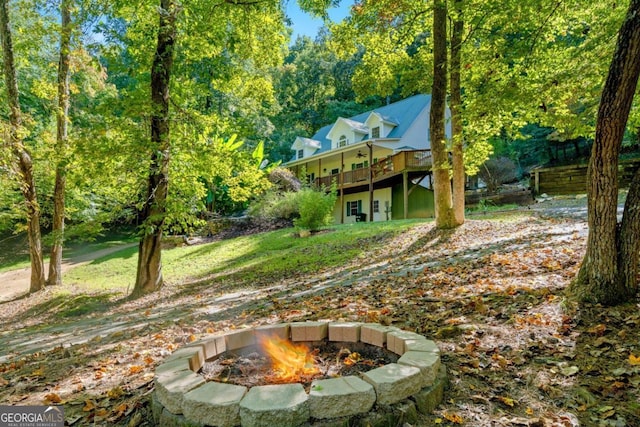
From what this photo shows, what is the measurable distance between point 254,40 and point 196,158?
388 centimetres

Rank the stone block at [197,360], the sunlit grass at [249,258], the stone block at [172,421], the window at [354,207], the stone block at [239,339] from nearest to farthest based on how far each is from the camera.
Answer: the stone block at [172,421] < the stone block at [197,360] < the stone block at [239,339] < the sunlit grass at [249,258] < the window at [354,207]

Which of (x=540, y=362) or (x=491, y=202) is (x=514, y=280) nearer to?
(x=540, y=362)

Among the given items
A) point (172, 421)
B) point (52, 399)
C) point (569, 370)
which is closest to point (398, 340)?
point (569, 370)

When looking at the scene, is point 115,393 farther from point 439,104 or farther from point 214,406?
point 439,104

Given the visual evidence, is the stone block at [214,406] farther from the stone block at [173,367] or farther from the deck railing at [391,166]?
the deck railing at [391,166]

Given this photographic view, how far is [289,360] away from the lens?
2.45 m

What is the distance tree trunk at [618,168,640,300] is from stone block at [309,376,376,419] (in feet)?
8.19

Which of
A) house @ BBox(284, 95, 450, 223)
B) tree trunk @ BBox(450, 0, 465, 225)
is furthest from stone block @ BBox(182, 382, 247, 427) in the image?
house @ BBox(284, 95, 450, 223)

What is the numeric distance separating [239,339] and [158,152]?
4.41 meters

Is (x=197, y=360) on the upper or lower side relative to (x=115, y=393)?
upper

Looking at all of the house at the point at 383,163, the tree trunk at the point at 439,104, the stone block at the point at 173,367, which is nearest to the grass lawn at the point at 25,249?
the house at the point at 383,163

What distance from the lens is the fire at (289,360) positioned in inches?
88.3

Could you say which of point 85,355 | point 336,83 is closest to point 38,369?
point 85,355

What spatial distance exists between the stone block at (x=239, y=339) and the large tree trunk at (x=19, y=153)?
284 inches
